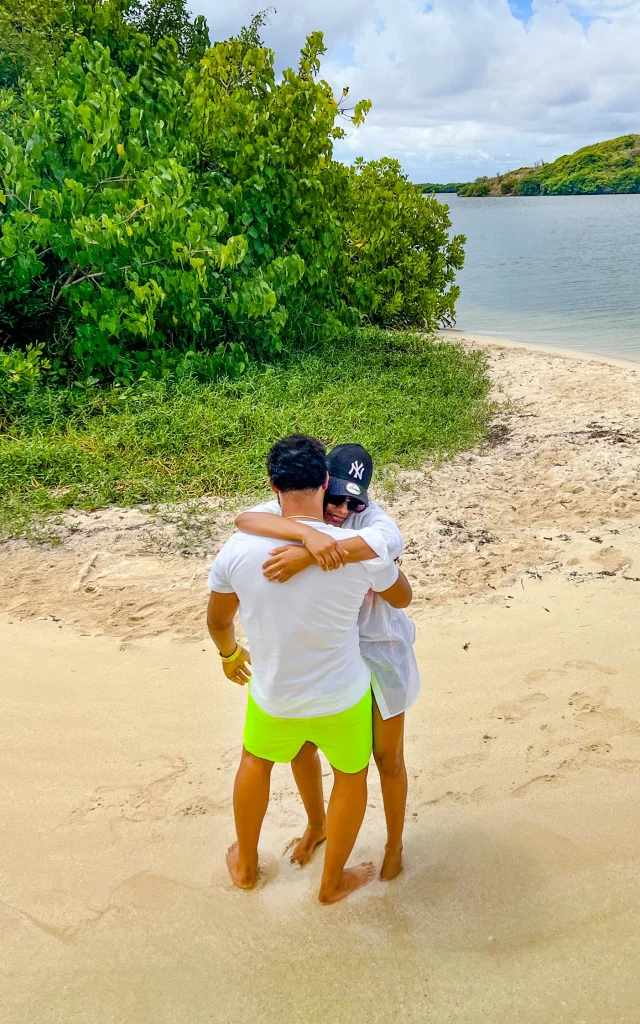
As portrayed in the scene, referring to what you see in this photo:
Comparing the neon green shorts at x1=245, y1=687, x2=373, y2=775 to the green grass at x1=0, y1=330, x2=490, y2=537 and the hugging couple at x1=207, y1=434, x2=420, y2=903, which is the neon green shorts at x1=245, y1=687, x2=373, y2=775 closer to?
the hugging couple at x1=207, y1=434, x2=420, y2=903

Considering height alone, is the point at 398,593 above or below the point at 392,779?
above

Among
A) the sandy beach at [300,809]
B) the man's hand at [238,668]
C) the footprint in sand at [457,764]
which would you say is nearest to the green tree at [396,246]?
the sandy beach at [300,809]

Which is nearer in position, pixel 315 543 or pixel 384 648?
pixel 315 543

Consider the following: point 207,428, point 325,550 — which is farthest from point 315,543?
point 207,428

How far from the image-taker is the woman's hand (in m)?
1.97

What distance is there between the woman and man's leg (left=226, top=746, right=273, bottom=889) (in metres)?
0.19

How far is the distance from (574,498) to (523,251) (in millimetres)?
31132

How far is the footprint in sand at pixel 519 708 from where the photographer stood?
11.3 feet

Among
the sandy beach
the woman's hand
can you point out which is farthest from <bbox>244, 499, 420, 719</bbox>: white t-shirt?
the sandy beach

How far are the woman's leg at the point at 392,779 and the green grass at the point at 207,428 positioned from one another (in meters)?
3.60

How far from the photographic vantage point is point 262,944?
7.66ft

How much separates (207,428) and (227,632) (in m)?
4.58

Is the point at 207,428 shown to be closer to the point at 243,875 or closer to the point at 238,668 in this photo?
the point at 238,668

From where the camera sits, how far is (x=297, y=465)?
6.78ft
